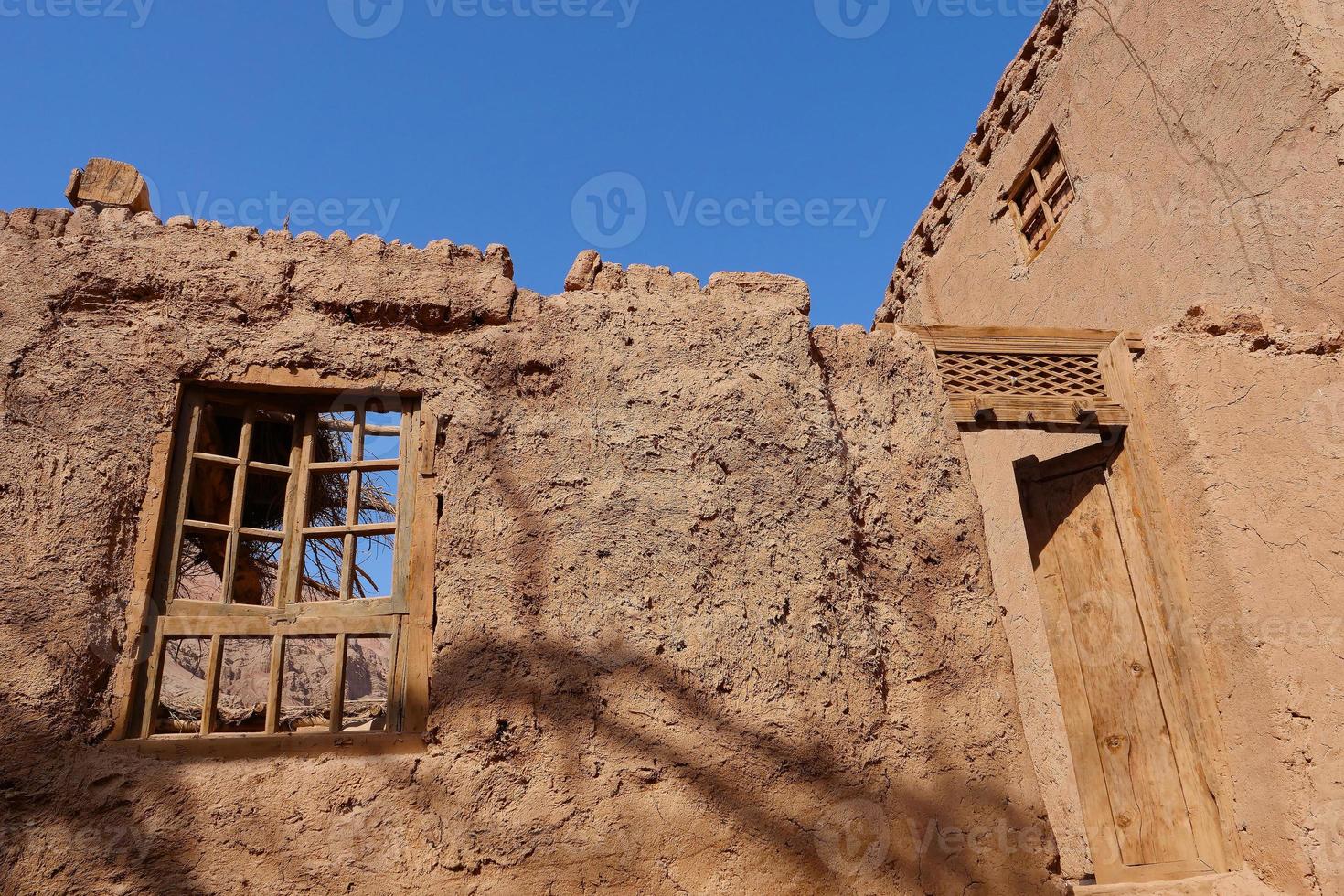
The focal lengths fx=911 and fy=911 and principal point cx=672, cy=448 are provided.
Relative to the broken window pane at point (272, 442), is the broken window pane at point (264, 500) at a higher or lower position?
lower

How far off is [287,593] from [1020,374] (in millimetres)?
3121

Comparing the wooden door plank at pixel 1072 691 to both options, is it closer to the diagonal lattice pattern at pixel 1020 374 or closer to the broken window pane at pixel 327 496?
the diagonal lattice pattern at pixel 1020 374

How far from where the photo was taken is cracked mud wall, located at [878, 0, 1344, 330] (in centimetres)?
404

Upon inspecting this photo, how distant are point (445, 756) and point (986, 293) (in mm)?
4950

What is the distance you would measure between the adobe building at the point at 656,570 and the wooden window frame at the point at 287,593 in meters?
0.01

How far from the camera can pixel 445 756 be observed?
8.86 ft

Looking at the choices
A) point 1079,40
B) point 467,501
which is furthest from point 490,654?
point 1079,40

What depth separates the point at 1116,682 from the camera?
392cm

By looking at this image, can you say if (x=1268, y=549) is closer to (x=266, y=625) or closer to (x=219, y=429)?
(x=266, y=625)

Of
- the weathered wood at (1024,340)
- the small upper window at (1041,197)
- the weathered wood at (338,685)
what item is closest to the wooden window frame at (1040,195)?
the small upper window at (1041,197)

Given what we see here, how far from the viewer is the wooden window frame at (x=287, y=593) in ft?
8.92

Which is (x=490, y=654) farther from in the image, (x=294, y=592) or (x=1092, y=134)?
(x=1092, y=134)

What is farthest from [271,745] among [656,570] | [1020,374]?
[1020,374]

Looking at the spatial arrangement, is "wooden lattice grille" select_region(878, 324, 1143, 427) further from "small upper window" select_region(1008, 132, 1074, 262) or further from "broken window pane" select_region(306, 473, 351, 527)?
"broken window pane" select_region(306, 473, 351, 527)
